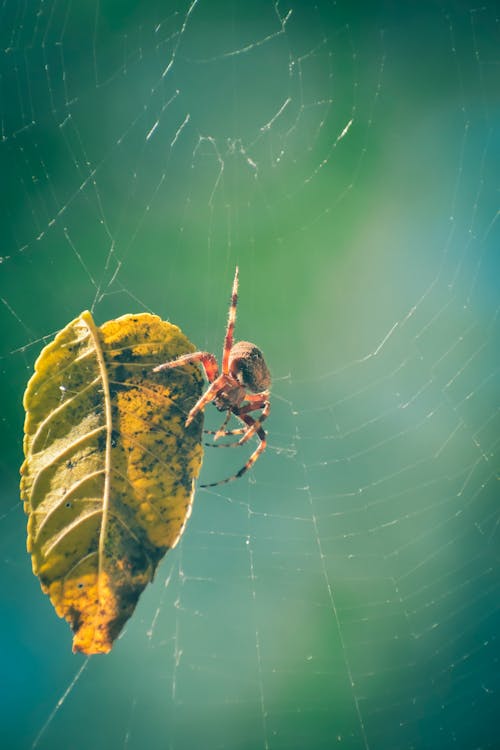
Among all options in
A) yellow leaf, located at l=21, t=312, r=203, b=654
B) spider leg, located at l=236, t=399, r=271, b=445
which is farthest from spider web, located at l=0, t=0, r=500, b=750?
yellow leaf, located at l=21, t=312, r=203, b=654

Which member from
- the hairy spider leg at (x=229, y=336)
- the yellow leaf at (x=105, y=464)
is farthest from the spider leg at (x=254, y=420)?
the yellow leaf at (x=105, y=464)

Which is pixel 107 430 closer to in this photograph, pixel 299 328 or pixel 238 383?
pixel 238 383

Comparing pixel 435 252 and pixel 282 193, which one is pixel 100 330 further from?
pixel 435 252

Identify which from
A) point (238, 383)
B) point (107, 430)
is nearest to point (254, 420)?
point (238, 383)

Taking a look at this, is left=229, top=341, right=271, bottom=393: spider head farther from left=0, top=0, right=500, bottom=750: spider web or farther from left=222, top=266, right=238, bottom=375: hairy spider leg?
left=0, top=0, right=500, bottom=750: spider web

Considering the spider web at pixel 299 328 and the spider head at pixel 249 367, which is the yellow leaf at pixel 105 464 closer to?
the spider head at pixel 249 367

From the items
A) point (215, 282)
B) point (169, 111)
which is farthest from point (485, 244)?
point (169, 111)
